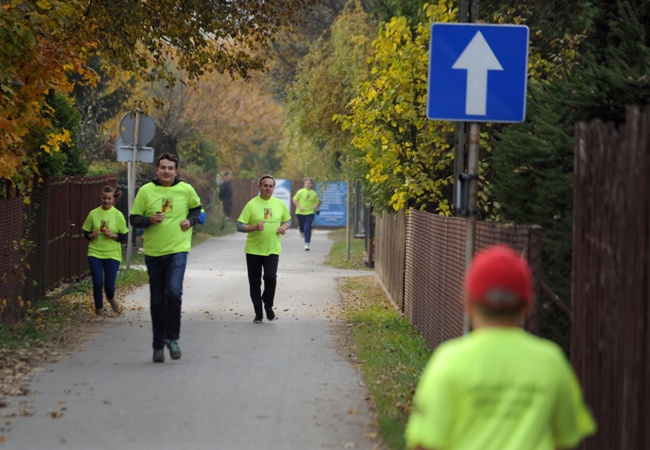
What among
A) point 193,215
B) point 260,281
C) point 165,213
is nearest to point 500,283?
point 165,213

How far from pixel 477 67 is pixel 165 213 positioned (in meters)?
4.50

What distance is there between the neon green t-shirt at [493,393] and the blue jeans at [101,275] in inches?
506

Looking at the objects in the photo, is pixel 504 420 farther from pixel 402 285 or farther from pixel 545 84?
pixel 402 285

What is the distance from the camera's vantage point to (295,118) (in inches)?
1122

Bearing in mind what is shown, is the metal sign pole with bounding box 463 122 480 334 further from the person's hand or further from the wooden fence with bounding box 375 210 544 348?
the person's hand

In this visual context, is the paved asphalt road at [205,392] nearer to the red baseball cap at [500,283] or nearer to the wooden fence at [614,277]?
the wooden fence at [614,277]

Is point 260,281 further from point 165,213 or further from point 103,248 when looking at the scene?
point 165,213

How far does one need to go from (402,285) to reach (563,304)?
10.1m

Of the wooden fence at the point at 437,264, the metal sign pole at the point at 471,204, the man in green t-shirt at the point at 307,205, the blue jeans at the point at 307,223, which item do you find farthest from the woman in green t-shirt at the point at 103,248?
the man in green t-shirt at the point at 307,205

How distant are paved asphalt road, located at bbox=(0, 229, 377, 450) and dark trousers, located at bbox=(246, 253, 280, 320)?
22cm

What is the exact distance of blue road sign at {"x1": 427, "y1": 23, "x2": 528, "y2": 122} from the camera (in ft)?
28.4

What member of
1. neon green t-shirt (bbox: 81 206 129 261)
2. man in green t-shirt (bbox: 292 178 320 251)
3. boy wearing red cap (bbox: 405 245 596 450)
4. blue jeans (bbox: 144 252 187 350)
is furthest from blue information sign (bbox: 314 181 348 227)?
boy wearing red cap (bbox: 405 245 596 450)

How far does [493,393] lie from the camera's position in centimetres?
392

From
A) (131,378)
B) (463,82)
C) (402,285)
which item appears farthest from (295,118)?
(463,82)
